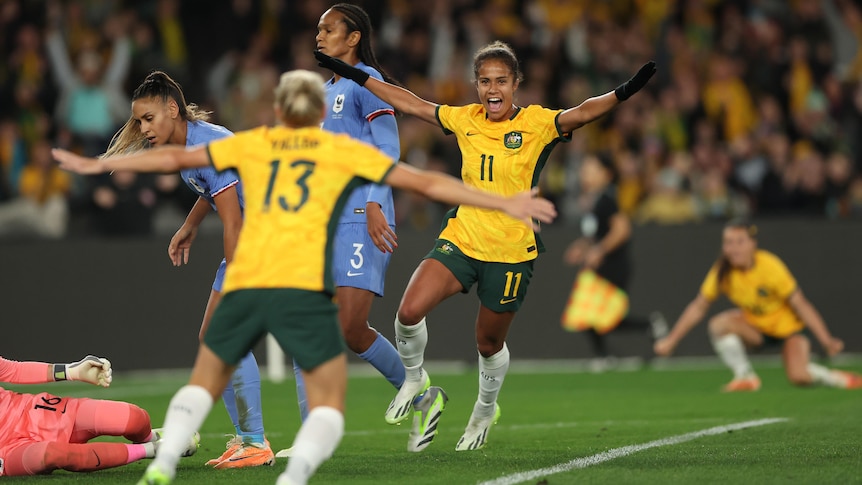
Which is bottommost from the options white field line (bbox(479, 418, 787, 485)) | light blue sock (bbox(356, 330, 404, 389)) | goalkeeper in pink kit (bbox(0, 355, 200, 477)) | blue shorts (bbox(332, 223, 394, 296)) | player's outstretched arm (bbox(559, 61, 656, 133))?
white field line (bbox(479, 418, 787, 485))

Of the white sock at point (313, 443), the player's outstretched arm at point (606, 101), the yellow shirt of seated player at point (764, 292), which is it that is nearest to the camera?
the white sock at point (313, 443)

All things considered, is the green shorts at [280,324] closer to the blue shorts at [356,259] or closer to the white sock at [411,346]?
the blue shorts at [356,259]

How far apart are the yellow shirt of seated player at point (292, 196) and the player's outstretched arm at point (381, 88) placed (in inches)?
75.8

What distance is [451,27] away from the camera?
17656 millimetres

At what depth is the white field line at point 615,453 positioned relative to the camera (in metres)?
6.32

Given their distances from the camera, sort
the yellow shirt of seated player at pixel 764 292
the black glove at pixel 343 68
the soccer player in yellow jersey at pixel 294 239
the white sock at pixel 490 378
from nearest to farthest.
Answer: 1. the soccer player in yellow jersey at pixel 294 239
2. the black glove at pixel 343 68
3. the white sock at pixel 490 378
4. the yellow shirt of seated player at pixel 764 292

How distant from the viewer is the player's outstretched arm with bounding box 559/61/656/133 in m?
7.04

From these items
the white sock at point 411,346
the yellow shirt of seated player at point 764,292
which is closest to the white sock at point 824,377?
the yellow shirt of seated player at point 764,292

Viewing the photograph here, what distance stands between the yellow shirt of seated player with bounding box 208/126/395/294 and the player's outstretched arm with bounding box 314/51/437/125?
1926 millimetres

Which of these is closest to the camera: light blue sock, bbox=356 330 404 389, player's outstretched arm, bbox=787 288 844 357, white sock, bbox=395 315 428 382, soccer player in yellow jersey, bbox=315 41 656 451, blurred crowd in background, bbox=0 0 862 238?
soccer player in yellow jersey, bbox=315 41 656 451

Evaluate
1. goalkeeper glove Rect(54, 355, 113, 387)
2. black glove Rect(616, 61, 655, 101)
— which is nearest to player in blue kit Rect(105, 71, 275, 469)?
Result: goalkeeper glove Rect(54, 355, 113, 387)

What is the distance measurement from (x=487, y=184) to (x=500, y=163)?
0.47 ft

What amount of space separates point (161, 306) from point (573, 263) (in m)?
4.84

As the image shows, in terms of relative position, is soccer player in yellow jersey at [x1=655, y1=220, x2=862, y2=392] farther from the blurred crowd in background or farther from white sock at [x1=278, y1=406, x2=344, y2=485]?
white sock at [x1=278, y1=406, x2=344, y2=485]
